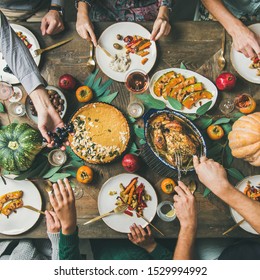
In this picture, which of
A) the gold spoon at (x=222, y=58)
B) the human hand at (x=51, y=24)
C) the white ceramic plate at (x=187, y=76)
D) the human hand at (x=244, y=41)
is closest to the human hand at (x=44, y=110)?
the human hand at (x=51, y=24)

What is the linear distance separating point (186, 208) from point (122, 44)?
31.7 inches

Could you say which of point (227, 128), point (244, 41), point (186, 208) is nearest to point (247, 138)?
point (227, 128)

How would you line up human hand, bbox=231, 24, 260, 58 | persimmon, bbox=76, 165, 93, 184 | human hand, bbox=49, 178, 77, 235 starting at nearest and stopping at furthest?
human hand, bbox=49, 178, 77, 235, persimmon, bbox=76, 165, 93, 184, human hand, bbox=231, 24, 260, 58

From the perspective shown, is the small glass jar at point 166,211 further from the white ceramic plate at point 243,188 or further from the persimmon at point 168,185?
the white ceramic plate at point 243,188

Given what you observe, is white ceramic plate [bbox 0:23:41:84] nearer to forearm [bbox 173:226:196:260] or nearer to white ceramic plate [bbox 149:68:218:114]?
white ceramic plate [bbox 149:68:218:114]

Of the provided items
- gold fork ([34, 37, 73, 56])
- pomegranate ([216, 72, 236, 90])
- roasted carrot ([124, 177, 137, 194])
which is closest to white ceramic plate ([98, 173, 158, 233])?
roasted carrot ([124, 177, 137, 194])

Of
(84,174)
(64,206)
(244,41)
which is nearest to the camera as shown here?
(64,206)

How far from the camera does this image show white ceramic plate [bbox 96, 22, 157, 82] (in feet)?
4.75

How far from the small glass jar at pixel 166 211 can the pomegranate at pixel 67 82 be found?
0.66 meters

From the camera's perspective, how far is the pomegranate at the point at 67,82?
54.5 inches

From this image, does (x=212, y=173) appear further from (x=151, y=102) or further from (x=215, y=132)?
(x=151, y=102)

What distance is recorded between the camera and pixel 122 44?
148 cm

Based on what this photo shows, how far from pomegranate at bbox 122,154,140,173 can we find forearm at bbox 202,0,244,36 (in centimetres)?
75

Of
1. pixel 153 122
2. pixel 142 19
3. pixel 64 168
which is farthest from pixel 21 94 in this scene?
pixel 142 19
